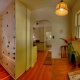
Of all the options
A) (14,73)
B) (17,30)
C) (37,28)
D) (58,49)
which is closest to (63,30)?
(58,49)

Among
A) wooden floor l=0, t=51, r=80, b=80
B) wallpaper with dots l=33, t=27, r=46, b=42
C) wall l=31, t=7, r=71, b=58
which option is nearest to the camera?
wooden floor l=0, t=51, r=80, b=80

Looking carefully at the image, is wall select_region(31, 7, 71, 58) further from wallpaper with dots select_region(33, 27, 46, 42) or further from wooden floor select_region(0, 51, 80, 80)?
wallpaper with dots select_region(33, 27, 46, 42)

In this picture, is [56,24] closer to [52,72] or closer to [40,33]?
[52,72]

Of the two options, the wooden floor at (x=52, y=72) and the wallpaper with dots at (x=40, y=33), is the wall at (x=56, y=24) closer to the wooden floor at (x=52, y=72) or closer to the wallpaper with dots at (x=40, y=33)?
the wooden floor at (x=52, y=72)

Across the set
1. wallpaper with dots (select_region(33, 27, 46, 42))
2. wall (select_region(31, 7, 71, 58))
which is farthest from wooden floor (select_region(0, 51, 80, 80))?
wallpaper with dots (select_region(33, 27, 46, 42))

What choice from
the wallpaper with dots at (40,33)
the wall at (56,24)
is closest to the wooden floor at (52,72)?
the wall at (56,24)

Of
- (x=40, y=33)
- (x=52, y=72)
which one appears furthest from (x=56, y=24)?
(x=40, y=33)

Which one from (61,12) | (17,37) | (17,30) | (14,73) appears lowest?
(14,73)

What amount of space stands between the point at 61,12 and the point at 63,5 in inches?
9.4

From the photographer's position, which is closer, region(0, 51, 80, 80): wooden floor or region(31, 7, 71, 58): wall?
region(0, 51, 80, 80): wooden floor

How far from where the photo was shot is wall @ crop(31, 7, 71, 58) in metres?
4.11

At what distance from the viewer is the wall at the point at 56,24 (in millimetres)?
4113

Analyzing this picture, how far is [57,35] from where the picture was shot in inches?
166

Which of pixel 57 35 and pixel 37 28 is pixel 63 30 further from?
pixel 37 28
